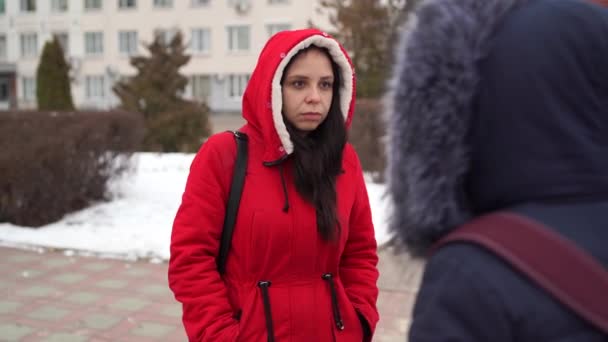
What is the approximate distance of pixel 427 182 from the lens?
105 cm

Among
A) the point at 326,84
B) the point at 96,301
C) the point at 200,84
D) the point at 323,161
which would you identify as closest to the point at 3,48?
the point at 200,84

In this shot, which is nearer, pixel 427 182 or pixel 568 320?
pixel 568 320

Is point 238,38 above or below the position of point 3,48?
above

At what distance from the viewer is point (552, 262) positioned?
90 centimetres

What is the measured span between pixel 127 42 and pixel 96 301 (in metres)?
40.9

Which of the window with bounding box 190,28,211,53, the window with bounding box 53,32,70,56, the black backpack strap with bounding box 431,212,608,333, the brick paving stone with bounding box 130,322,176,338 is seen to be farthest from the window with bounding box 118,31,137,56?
the black backpack strap with bounding box 431,212,608,333

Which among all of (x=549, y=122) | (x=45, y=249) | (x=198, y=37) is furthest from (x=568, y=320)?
(x=198, y=37)

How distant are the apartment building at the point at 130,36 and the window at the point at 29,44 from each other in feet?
0.09

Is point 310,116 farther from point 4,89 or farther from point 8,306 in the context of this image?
point 4,89

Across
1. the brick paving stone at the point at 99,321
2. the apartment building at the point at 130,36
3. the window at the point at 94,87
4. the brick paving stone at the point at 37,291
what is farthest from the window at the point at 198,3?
the brick paving stone at the point at 99,321

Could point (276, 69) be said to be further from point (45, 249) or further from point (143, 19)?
point (143, 19)

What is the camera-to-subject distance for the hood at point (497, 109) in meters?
0.97

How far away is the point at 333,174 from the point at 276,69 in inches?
17.1

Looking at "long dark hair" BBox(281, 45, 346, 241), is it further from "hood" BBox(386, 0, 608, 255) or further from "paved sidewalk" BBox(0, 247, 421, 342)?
"paved sidewalk" BBox(0, 247, 421, 342)
